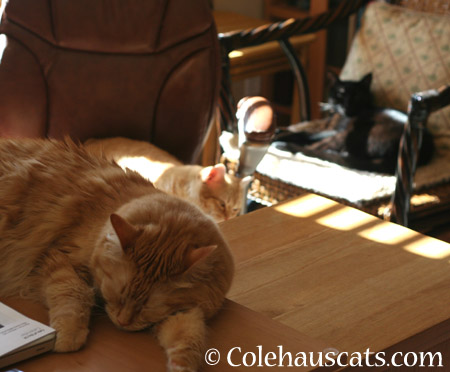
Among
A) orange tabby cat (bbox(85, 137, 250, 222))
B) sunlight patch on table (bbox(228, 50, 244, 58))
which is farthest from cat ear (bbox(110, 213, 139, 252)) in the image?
sunlight patch on table (bbox(228, 50, 244, 58))

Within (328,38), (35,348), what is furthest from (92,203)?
(328,38)

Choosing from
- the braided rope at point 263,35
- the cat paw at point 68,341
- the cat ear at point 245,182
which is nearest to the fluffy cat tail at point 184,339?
the cat paw at point 68,341

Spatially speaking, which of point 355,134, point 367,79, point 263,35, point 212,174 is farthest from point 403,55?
point 212,174

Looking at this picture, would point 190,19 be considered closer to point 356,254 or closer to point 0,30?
point 0,30

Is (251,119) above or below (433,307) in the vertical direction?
above

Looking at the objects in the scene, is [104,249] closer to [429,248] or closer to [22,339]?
[22,339]

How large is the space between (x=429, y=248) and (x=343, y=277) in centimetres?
27

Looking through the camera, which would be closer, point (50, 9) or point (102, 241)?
point (102, 241)

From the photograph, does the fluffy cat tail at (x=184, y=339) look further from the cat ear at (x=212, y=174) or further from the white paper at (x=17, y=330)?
the cat ear at (x=212, y=174)

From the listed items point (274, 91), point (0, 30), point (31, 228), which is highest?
point (0, 30)

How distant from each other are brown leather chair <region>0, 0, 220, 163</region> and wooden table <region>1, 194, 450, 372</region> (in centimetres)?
60

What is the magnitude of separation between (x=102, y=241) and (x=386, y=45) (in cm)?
218

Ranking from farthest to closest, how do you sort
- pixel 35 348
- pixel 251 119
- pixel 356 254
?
1. pixel 251 119
2. pixel 356 254
3. pixel 35 348

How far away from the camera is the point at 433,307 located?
1.27 metres
